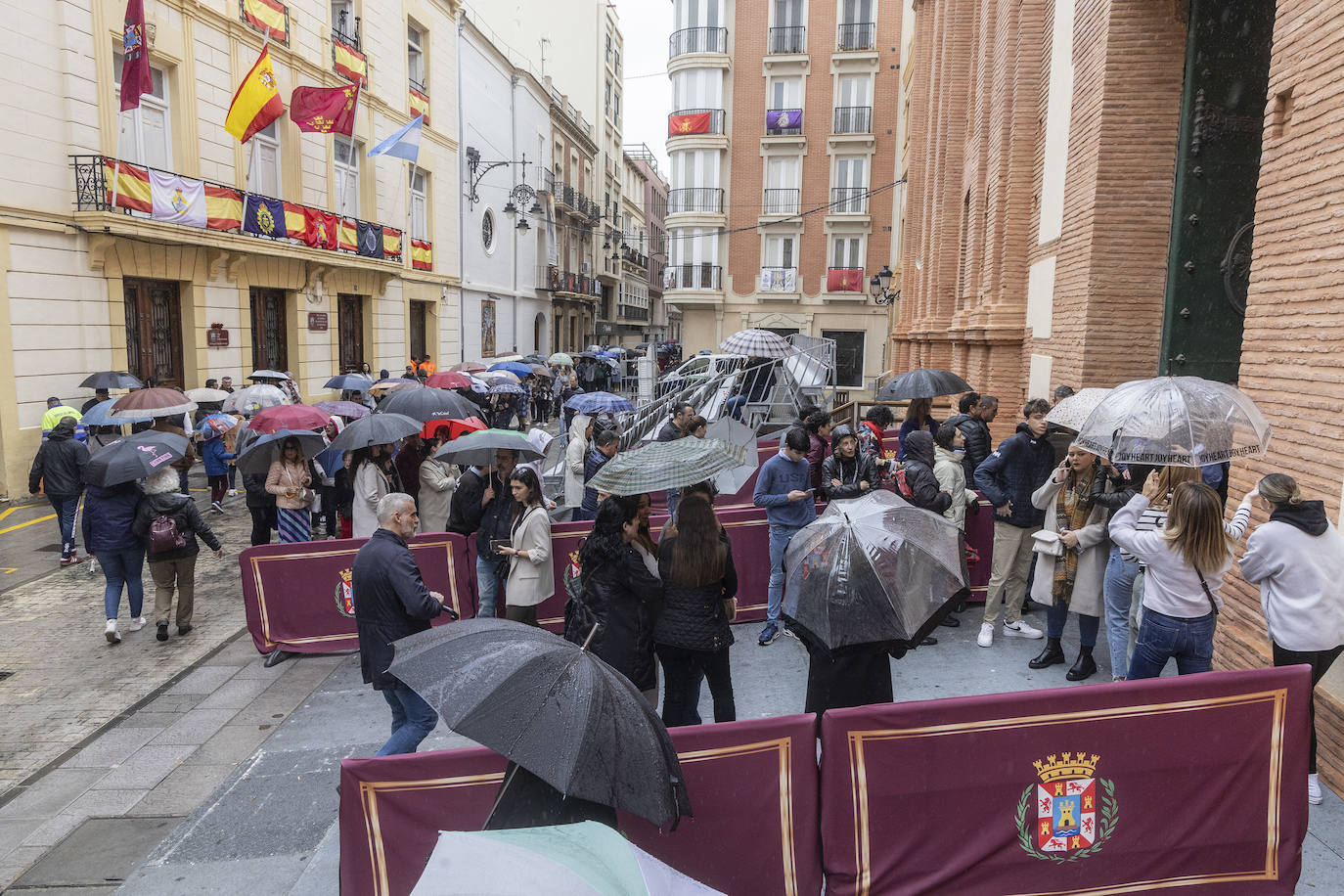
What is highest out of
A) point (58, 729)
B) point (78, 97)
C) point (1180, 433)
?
point (78, 97)

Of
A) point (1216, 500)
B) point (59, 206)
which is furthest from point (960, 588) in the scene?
point (59, 206)

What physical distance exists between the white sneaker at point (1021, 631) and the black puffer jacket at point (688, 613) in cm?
362

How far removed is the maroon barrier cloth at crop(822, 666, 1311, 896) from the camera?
379cm

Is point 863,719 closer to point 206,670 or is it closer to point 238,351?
point 206,670

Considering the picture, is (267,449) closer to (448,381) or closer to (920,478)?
(920,478)

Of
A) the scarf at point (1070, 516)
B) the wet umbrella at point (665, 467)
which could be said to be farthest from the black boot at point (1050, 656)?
the wet umbrella at point (665, 467)

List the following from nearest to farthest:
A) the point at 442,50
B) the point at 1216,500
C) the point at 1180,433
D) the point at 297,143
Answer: the point at 1216,500, the point at 1180,433, the point at 297,143, the point at 442,50

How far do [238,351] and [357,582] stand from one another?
17030 mm

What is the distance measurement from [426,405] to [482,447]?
9.34 ft

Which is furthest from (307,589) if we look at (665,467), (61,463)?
(61,463)

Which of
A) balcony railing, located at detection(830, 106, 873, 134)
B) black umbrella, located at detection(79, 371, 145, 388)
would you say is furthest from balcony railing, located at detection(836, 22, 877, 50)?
black umbrella, located at detection(79, 371, 145, 388)

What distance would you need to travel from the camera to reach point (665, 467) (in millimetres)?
5539

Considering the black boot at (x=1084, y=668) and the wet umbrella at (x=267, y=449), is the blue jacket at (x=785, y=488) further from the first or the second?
the wet umbrella at (x=267, y=449)

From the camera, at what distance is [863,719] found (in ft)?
12.4
